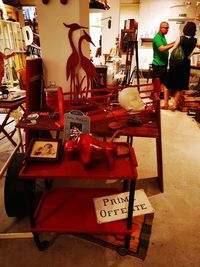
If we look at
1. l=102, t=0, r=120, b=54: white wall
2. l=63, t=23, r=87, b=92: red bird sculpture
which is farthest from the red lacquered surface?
l=102, t=0, r=120, b=54: white wall

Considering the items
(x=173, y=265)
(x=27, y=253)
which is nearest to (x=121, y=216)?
(x=173, y=265)

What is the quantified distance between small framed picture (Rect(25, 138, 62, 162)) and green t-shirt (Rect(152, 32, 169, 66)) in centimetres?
375

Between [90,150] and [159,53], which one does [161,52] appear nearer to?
[159,53]

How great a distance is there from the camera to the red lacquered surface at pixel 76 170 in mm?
1087

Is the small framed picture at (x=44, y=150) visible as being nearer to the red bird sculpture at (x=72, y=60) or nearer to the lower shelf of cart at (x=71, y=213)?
the lower shelf of cart at (x=71, y=213)

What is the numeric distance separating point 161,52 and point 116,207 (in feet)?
12.0

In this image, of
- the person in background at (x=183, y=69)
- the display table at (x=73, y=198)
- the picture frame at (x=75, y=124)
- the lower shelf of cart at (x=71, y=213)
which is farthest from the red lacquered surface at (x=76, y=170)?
the person in background at (x=183, y=69)

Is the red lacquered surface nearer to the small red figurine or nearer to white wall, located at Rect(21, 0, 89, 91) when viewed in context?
the small red figurine

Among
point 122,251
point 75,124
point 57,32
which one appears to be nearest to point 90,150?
point 75,124

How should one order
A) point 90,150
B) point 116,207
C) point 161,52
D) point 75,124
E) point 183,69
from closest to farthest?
point 90,150, point 75,124, point 116,207, point 183,69, point 161,52

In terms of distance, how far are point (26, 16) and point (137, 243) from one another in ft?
20.1

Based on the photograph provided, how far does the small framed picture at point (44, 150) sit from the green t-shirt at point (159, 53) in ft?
12.3

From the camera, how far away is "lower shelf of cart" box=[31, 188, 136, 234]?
1336 millimetres

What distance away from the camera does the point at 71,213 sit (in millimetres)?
1457
